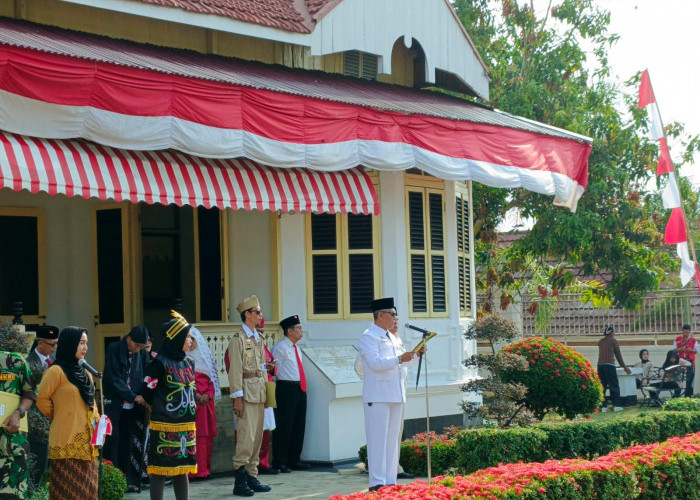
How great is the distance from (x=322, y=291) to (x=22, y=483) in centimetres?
640

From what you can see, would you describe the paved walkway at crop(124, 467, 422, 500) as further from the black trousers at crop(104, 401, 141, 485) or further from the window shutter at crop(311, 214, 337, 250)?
the window shutter at crop(311, 214, 337, 250)

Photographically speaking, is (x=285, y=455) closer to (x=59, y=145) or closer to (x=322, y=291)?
(x=322, y=291)

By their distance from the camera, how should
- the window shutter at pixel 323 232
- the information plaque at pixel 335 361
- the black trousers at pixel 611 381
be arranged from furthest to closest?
the black trousers at pixel 611 381 → the window shutter at pixel 323 232 → the information plaque at pixel 335 361

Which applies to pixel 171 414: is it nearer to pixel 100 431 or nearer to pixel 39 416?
pixel 100 431

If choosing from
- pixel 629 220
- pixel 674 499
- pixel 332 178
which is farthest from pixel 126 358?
pixel 629 220

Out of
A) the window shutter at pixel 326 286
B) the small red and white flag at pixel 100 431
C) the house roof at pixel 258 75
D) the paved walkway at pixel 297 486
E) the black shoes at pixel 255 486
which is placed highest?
the house roof at pixel 258 75

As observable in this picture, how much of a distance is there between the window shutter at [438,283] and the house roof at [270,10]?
3645mm

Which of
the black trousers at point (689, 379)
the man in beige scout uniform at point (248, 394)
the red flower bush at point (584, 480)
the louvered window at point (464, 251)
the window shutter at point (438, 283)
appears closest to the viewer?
the red flower bush at point (584, 480)

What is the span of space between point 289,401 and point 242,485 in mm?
2029

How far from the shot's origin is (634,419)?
1258cm

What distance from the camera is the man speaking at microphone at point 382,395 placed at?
1064cm

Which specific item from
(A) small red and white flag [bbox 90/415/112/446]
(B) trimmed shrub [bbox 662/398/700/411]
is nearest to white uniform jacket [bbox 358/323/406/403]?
(A) small red and white flag [bbox 90/415/112/446]

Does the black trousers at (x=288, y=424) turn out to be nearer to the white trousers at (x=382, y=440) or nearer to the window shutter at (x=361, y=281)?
the window shutter at (x=361, y=281)

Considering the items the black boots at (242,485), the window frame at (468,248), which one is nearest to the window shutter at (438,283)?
the window frame at (468,248)
